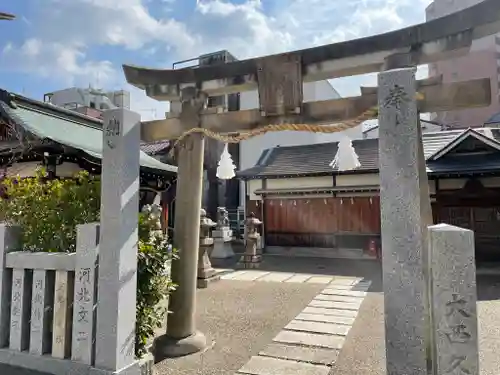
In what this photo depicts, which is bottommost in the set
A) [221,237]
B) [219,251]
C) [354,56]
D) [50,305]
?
[219,251]

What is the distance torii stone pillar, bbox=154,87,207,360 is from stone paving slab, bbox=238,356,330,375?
0.87 m

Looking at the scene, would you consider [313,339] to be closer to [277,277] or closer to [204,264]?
[204,264]

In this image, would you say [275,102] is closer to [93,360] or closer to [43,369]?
[93,360]

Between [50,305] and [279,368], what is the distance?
281 cm

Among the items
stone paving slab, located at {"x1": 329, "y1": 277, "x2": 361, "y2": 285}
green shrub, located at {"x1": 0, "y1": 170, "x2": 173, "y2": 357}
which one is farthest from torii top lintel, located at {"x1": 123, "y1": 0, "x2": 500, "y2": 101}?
stone paving slab, located at {"x1": 329, "y1": 277, "x2": 361, "y2": 285}

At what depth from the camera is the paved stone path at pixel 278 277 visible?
34.2 feet

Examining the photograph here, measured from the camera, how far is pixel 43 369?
151 inches

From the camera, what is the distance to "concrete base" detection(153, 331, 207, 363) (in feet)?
15.6

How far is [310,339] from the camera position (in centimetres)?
541

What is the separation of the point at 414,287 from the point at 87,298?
3.21 metres

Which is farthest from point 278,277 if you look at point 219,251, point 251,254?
point 219,251

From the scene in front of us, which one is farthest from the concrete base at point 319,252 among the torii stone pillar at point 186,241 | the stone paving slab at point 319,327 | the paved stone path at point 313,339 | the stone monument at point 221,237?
the torii stone pillar at point 186,241

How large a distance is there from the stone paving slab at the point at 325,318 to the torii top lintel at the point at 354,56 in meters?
4.27

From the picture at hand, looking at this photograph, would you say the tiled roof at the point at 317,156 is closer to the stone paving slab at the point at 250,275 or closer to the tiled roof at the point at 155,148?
the tiled roof at the point at 155,148
